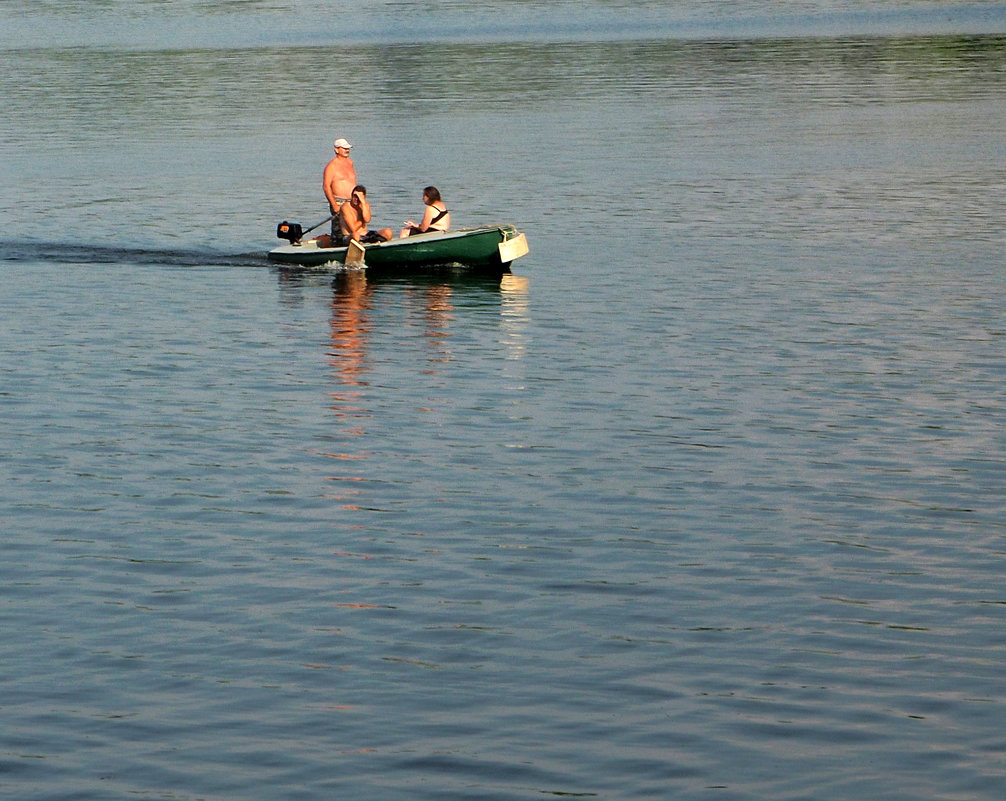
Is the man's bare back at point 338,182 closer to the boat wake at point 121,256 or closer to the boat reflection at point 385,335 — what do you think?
the boat reflection at point 385,335

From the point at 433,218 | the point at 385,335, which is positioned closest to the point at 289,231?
the point at 433,218

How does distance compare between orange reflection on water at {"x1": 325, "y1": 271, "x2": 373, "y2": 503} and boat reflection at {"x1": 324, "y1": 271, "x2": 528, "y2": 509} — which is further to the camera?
boat reflection at {"x1": 324, "y1": 271, "x2": 528, "y2": 509}

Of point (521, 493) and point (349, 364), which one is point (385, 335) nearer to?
point (349, 364)

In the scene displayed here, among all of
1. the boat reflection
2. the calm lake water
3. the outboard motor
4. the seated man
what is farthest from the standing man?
the calm lake water

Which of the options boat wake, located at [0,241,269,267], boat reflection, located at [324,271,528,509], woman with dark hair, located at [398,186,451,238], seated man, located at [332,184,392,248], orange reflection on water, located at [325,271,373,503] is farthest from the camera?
boat wake, located at [0,241,269,267]

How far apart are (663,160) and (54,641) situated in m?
36.9

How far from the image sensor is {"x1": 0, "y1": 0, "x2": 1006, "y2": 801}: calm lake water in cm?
1157

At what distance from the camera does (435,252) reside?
3128 cm

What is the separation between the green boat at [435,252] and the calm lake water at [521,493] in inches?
20.6

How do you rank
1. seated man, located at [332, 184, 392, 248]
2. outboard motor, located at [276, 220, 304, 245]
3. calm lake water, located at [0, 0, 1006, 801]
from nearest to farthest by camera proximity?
calm lake water, located at [0, 0, 1006, 801], seated man, located at [332, 184, 392, 248], outboard motor, located at [276, 220, 304, 245]

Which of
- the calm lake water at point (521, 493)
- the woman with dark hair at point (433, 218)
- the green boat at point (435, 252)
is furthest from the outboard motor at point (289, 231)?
the woman with dark hair at point (433, 218)

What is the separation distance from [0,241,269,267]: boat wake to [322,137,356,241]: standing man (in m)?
2.64

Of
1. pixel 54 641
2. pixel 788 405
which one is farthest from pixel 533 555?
pixel 788 405

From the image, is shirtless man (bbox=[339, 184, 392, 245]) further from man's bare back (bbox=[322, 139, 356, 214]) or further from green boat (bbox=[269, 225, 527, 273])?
green boat (bbox=[269, 225, 527, 273])
